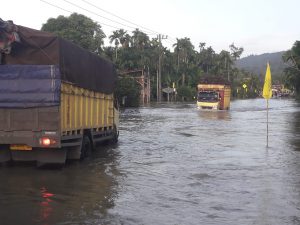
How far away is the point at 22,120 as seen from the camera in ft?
34.4

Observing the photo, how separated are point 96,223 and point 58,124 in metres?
4.01

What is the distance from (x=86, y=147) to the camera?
13250 mm

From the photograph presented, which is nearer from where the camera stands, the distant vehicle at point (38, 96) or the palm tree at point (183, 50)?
the distant vehicle at point (38, 96)

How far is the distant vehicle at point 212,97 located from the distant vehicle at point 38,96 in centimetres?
3837

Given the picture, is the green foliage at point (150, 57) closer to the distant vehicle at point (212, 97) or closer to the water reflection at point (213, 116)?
the distant vehicle at point (212, 97)

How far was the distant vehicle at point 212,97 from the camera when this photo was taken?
163ft

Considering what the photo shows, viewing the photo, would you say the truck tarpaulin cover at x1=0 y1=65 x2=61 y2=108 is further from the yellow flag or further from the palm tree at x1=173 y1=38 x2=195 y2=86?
the palm tree at x1=173 y1=38 x2=195 y2=86

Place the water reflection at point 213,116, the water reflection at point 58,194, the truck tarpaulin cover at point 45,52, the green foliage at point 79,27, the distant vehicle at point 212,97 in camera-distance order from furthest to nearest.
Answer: the green foliage at point 79,27, the distant vehicle at point 212,97, the water reflection at point 213,116, the truck tarpaulin cover at point 45,52, the water reflection at point 58,194

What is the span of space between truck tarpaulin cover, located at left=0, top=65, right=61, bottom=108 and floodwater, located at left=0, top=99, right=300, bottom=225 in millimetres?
1542

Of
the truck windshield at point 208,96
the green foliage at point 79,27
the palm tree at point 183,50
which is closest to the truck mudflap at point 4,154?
the truck windshield at point 208,96

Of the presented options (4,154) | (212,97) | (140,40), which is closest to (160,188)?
(4,154)

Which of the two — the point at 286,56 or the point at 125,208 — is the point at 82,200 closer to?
the point at 125,208

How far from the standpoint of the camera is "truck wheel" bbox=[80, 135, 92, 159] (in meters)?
12.8

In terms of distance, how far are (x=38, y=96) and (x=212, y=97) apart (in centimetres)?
4074
